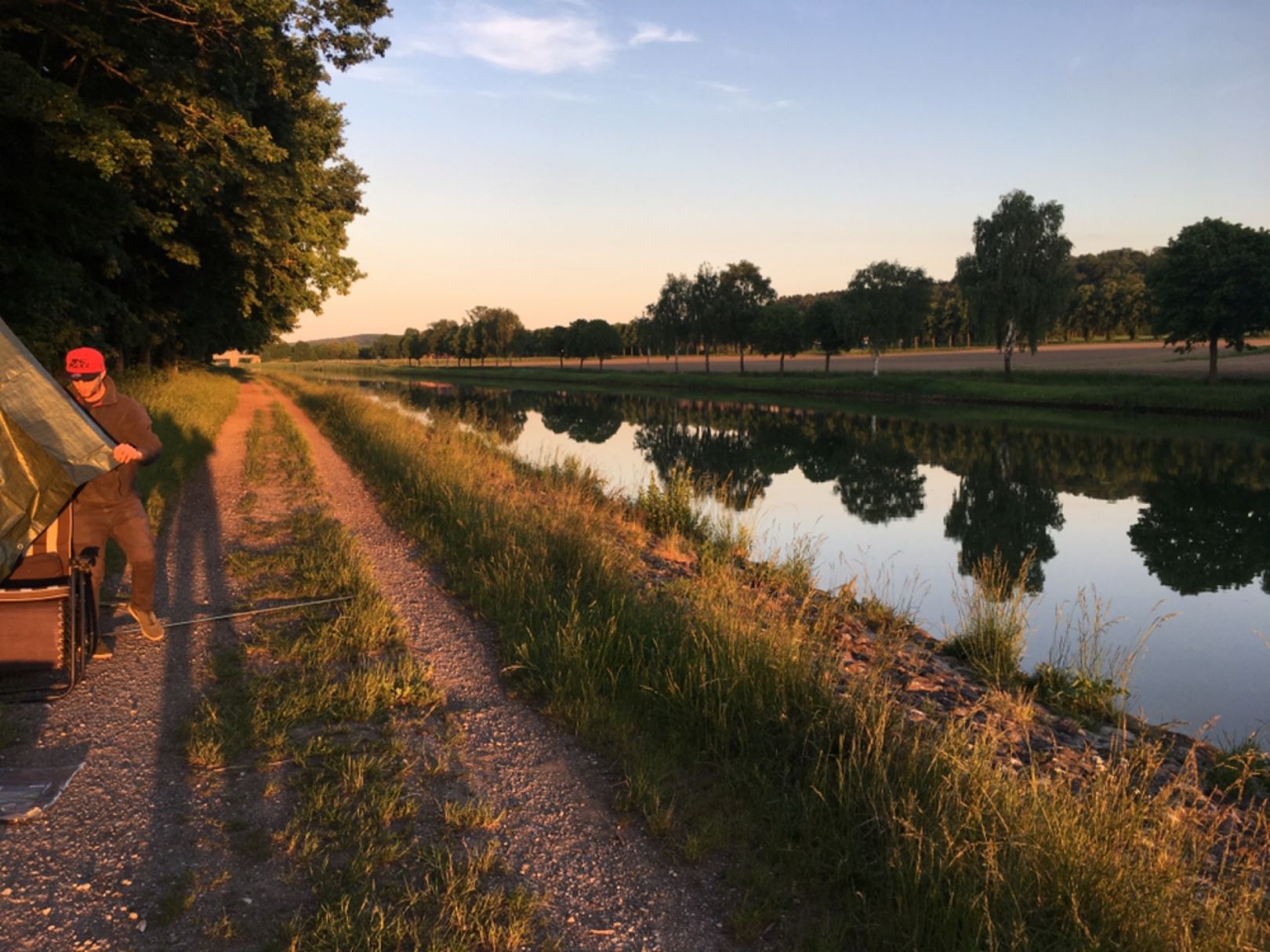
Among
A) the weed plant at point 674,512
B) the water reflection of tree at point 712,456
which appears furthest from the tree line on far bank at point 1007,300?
the weed plant at point 674,512

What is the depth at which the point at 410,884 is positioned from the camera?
10.0 ft

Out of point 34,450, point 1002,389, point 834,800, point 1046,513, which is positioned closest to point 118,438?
point 34,450

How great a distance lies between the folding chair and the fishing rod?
949mm

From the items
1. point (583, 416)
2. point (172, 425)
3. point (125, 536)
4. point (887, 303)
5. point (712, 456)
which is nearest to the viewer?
point (125, 536)

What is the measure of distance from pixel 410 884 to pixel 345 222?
19.9 meters

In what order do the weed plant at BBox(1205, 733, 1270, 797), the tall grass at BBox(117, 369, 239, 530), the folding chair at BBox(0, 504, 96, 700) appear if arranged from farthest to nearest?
the tall grass at BBox(117, 369, 239, 530) → the weed plant at BBox(1205, 733, 1270, 797) → the folding chair at BBox(0, 504, 96, 700)

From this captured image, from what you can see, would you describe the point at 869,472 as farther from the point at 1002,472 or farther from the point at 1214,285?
the point at 1214,285

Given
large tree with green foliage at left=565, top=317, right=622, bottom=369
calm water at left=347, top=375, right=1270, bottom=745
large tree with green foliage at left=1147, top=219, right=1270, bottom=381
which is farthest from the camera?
large tree with green foliage at left=565, top=317, right=622, bottom=369

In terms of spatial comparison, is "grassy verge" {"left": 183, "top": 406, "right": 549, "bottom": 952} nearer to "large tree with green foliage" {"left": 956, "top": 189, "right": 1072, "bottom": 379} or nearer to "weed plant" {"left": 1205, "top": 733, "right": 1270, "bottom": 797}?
"weed plant" {"left": 1205, "top": 733, "right": 1270, "bottom": 797}

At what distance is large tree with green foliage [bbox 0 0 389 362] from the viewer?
9.60 m

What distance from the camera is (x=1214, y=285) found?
3906cm

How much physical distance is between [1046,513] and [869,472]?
624cm

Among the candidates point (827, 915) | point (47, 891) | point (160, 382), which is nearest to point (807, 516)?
point (827, 915)

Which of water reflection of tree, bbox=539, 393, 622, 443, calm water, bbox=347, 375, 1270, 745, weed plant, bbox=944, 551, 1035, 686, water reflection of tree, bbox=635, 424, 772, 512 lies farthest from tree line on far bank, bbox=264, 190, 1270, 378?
weed plant, bbox=944, 551, 1035, 686
